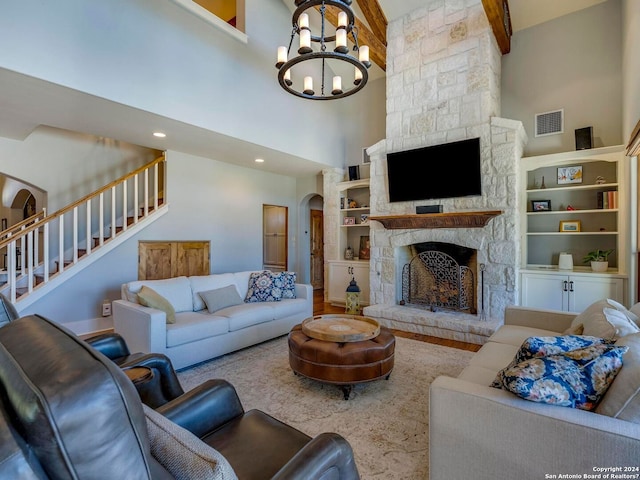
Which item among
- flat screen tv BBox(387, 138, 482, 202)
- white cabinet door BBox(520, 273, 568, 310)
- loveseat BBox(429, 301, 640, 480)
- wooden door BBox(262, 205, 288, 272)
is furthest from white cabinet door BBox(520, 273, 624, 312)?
wooden door BBox(262, 205, 288, 272)

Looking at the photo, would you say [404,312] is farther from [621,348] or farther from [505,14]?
[505,14]

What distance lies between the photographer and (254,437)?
4.55 feet

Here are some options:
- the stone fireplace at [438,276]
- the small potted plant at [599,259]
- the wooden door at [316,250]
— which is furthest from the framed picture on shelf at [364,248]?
the small potted plant at [599,259]

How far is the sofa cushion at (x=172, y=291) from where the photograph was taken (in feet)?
11.3

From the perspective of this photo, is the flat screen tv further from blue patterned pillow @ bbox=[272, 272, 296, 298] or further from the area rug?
the area rug

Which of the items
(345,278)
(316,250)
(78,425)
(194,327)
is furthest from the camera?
(316,250)

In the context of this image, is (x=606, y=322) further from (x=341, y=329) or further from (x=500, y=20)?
(x=500, y=20)

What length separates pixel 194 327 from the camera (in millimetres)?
3186

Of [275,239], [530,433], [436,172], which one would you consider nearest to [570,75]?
[436,172]

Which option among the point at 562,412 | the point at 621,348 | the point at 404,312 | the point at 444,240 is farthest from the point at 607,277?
the point at 562,412

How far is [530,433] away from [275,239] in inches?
279

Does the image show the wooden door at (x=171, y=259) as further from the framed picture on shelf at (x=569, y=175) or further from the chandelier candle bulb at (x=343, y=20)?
the framed picture on shelf at (x=569, y=175)

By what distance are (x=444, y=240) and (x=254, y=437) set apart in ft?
12.8

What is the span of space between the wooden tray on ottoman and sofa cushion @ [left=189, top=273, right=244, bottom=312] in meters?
1.46
